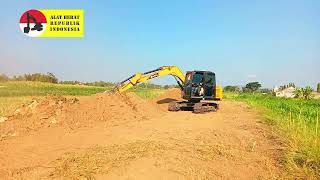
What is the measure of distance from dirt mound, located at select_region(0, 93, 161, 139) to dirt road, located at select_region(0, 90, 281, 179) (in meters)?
0.07

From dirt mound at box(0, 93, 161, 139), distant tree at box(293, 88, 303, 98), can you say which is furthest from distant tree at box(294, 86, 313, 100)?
dirt mound at box(0, 93, 161, 139)

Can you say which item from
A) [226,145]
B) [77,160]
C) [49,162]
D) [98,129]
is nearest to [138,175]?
[77,160]

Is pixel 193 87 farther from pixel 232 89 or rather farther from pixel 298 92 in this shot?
pixel 232 89

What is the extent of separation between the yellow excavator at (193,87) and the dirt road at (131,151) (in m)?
5.07

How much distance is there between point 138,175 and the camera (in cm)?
674

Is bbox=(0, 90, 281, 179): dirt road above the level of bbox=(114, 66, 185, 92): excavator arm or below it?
below

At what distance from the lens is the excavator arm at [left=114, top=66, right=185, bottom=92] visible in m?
19.2

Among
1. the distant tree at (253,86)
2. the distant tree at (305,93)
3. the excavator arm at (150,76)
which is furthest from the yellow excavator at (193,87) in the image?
the distant tree at (253,86)

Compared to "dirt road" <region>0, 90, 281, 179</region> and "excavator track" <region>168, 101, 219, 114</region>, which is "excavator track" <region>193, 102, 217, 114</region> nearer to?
"excavator track" <region>168, 101, 219, 114</region>

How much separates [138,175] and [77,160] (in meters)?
1.62

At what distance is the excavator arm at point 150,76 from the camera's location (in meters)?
19.2

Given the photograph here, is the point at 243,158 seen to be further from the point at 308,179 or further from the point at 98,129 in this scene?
the point at 98,129

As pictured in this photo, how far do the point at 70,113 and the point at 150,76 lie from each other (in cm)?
697

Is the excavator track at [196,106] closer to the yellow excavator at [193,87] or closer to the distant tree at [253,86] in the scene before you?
the yellow excavator at [193,87]
